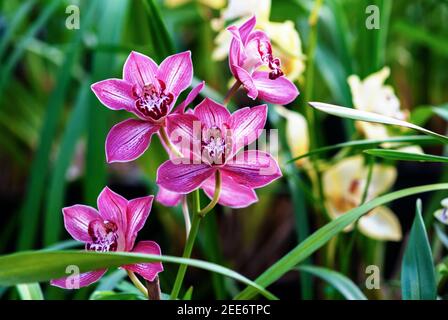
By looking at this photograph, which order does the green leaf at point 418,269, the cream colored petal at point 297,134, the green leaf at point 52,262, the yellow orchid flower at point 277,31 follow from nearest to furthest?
1. the green leaf at point 52,262
2. the green leaf at point 418,269
3. the yellow orchid flower at point 277,31
4. the cream colored petal at point 297,134

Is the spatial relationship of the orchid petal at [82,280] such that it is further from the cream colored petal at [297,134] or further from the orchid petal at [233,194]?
the cream colored petal at [297,134]

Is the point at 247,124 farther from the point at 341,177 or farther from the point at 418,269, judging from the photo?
the point at 341,177

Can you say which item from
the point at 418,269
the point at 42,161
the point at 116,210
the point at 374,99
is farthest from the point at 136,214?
the point at 42,161

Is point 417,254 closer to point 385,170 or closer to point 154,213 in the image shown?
point 385,170

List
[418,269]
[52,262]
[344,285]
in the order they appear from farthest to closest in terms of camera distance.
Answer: [344,285] → [418,269] → [52,262]

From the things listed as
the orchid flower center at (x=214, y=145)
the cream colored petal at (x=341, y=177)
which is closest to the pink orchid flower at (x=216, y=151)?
the orchid flower center at (x=214, y=145)

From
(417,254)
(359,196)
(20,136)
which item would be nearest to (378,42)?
(359,196)
